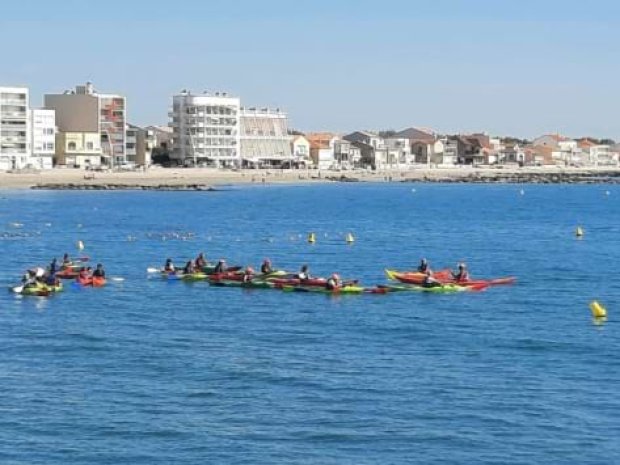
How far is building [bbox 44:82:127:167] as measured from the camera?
593 feet

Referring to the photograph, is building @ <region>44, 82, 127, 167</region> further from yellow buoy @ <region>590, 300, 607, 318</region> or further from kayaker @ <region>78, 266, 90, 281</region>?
yellow buoy @ <region>590, 300, 607, 318</region>

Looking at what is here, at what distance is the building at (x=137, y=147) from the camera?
627ft

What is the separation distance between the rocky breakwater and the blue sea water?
82.7 meters

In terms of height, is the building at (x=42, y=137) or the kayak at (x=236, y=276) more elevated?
the building at (x=42, y=137)

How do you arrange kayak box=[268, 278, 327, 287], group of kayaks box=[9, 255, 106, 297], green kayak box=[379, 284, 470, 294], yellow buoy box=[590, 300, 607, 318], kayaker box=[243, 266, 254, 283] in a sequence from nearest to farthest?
yellow buoy box=[590, 300, 607, 318], group of kayaks box=[9, 255, 106, 297], kayak box=[268, 278, 327, 287], green kayak box=[379, 284, 470, 294], kayaker box=[243, 266, 254, 283]

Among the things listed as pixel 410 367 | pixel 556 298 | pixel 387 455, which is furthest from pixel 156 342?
pixel 556 298

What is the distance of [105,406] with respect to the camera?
103 feet

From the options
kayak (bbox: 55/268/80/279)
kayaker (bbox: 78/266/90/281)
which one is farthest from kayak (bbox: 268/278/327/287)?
kayak (bbox: 55/268/80/279)

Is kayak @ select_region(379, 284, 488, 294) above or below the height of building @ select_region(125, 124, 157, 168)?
below

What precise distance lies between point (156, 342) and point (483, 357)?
33.1 feet

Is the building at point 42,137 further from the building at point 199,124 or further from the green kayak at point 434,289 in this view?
the green kayak at point 434,289

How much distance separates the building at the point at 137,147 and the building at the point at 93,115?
4.89 metres

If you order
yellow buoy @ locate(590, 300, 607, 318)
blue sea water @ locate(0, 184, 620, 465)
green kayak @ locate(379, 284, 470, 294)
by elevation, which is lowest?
blue sea water @ locate(0, 184, 620, 465)

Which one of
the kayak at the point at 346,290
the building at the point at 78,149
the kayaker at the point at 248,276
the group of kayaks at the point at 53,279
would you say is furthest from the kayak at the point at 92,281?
the building at the point at 78,149
